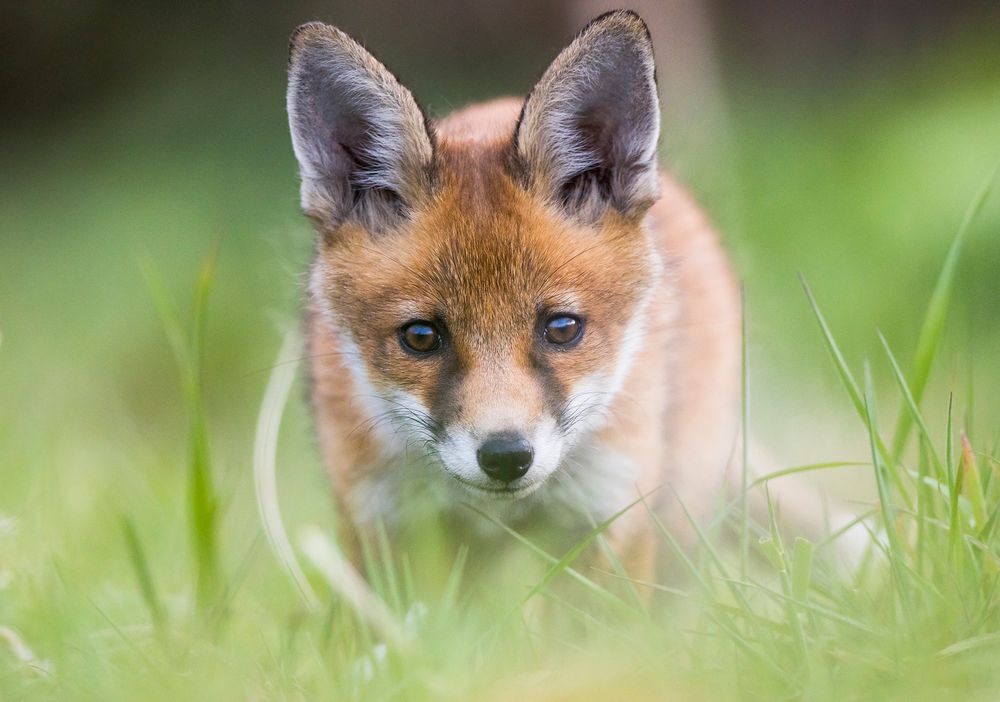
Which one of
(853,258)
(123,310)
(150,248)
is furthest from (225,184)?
(853,258)

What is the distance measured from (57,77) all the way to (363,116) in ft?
22.7

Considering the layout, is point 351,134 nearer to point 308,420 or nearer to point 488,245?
point 488,245

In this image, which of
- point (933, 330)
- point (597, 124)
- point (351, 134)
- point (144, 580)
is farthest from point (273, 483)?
point (933, 330)

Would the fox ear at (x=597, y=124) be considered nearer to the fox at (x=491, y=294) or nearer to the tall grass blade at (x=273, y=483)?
the fox at (x=491, y=294)

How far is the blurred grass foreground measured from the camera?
7.23 feet

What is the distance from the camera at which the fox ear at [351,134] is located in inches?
116

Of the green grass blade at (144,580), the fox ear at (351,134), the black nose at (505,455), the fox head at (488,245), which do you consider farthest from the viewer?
the fox ear at (351,134)

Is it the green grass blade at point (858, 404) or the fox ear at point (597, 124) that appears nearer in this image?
the green grass blade at point (858, 404)

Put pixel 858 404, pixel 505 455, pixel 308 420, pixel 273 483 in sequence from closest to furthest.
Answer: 1. pixel 858 404
2. pixel 505 455
3. pixel 273 483
4. pixel 308 420

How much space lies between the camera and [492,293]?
9.47 ft

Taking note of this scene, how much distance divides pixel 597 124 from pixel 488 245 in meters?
0.52

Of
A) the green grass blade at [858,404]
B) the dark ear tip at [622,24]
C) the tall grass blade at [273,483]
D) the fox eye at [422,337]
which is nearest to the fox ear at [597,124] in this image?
the dark ear tip at [622,24]

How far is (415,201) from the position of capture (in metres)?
3.13

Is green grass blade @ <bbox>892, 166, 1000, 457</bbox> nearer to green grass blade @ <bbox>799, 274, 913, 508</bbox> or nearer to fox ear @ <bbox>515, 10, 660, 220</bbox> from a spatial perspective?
green grass blade @ <bbox>799, 274, 913, 508</bbox>
